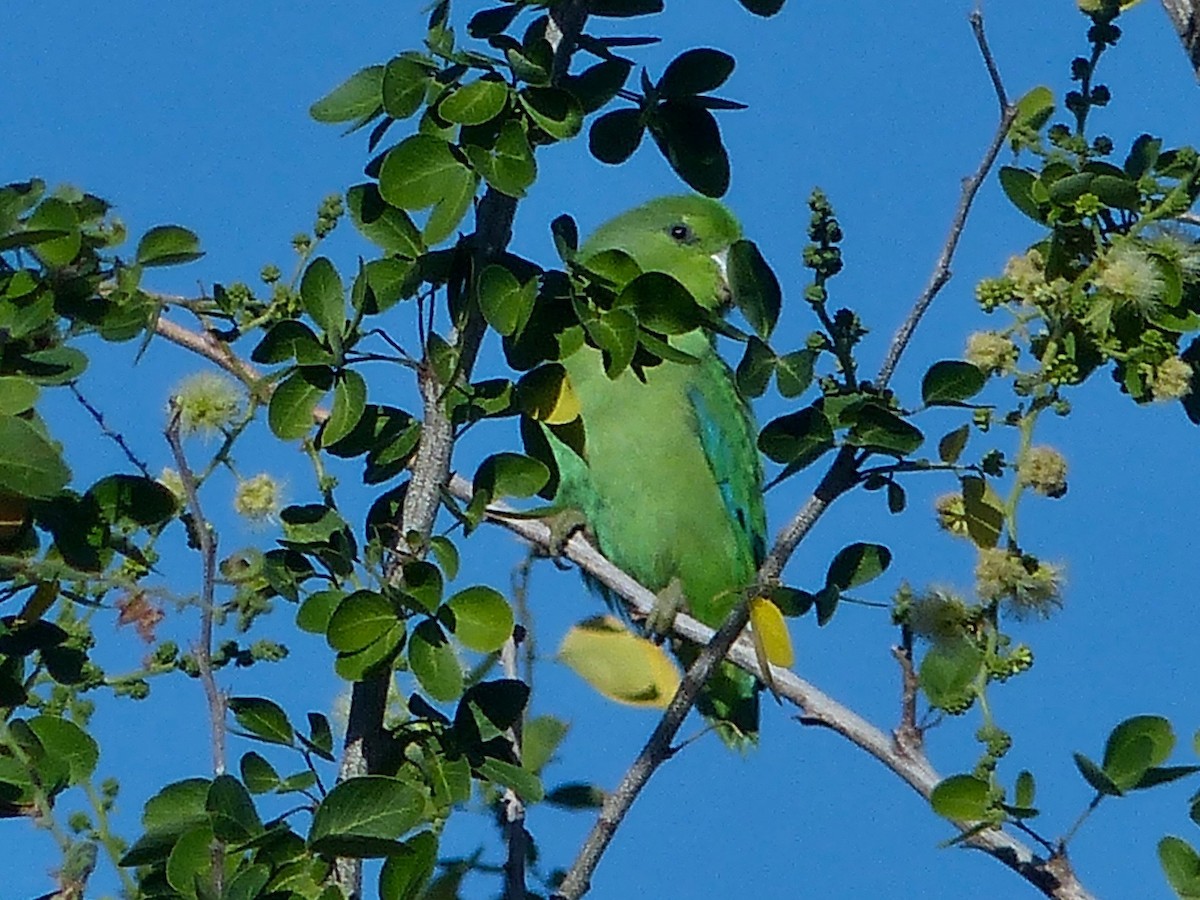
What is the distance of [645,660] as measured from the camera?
2369mm

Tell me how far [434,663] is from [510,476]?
0.69ft

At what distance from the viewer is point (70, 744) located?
1688 mm

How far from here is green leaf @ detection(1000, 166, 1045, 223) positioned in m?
2.04

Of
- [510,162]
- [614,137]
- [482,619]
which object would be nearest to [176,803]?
[482,619]

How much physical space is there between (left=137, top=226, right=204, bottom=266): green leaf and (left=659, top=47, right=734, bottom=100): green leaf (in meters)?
0.56

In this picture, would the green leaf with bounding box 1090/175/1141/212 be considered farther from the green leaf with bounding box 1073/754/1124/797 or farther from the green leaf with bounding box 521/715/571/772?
the green leaf with bounding box 521/715/571/772

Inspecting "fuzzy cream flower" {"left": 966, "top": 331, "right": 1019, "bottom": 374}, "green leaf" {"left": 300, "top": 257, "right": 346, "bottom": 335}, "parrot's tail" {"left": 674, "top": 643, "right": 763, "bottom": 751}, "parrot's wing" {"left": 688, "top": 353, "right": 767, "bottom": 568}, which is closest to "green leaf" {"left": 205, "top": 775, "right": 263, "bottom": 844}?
"green leaf" {"left": 300, "top": 257, "right": 346, "bottom": 335}

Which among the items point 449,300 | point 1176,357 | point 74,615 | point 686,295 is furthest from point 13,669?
point 1176,357

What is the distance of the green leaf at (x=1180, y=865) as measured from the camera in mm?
1651

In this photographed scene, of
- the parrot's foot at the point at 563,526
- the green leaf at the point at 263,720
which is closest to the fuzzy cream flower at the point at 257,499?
the green leaf at the point at 263,720

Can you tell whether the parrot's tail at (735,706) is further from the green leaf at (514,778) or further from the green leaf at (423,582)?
the green leaf at (423,582)

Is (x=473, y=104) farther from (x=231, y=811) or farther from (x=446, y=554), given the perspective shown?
(x=231, y=811)

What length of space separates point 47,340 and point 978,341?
993 millimetres

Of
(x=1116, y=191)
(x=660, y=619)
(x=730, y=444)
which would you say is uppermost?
(x=730, y=444)
